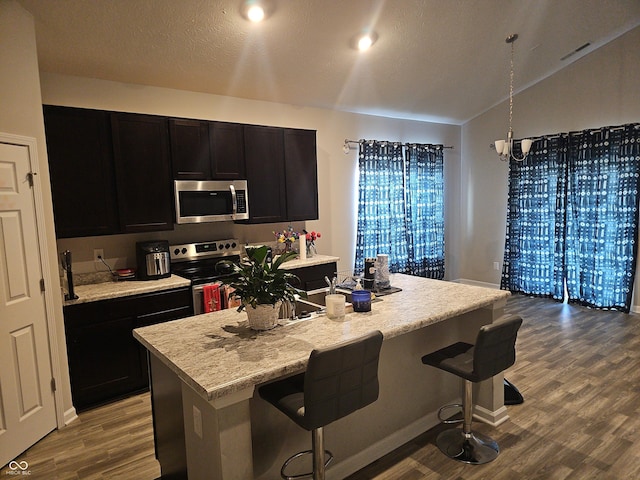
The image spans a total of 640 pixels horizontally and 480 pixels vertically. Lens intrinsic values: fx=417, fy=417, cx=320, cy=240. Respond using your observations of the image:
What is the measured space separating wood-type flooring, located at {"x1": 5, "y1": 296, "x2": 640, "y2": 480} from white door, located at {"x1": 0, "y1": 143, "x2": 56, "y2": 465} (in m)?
0.17

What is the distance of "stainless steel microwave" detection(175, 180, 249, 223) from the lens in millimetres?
3750

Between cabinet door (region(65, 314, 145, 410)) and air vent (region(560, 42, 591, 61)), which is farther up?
air vent (region(560, 42, 591, 61))

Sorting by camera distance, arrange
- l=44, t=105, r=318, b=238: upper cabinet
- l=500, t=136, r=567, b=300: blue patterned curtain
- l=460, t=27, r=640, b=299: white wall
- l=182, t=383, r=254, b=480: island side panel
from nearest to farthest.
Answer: l=182, t=383, r=254, b=480: island side panel, l=44, t=105, r=318, b=238: upper cabinet, l=460, t=27, r=640, b=299: white wall, l=500, t=136, r=567, b=300: blue patterned curtain

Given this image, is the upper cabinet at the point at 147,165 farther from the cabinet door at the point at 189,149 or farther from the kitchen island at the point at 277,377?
the kitchen island at the point at 277,377

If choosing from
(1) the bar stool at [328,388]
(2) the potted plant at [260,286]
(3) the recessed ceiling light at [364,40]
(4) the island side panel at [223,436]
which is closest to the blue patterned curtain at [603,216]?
(3) the recessed ceiling light at [364,40]

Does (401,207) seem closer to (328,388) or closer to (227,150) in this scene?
(227,150)

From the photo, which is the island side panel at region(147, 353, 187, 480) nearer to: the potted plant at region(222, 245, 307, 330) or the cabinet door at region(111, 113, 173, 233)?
the potted plant at region(222, 245, 307, 330)

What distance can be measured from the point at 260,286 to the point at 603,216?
16.2ft

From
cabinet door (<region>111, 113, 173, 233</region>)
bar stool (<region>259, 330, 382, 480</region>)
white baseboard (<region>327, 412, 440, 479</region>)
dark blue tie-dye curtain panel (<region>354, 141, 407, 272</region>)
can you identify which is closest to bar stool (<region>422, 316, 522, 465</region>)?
white baseboard (<region>327, 412, 440, 479</region>)

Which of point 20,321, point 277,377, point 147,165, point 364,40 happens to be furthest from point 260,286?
point 364,40

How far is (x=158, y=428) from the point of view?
2.28 m

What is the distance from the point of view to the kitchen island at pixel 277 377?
1.62 meters

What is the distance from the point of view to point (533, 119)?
5766mm

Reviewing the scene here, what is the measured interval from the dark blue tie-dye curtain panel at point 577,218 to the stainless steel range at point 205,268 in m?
4.06
